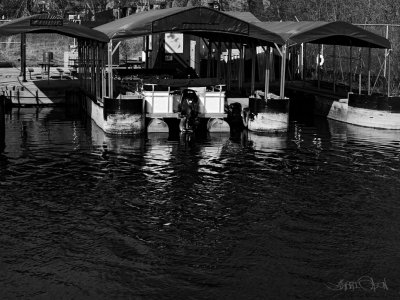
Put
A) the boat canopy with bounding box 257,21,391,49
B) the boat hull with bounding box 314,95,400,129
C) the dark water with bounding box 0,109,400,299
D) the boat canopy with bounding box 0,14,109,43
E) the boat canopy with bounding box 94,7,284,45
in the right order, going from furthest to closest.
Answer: the boat hull with bounding box 314,95,400,129 → the boat canopy with bounding box 257,21,391,49 → the boat canopy with bounding box 0,14,109,43 → the boat canopy with bounding box 94,7,284,45 → the dark water with bounding box 0,109,400,299

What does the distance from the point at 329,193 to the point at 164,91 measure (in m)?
13.3

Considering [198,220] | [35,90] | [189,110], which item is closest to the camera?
[198,220]

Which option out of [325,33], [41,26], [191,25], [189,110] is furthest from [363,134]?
[41,26]

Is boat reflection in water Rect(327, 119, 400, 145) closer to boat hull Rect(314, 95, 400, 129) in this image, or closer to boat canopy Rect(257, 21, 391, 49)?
boat hull Rect(314, 95, 400, 129)

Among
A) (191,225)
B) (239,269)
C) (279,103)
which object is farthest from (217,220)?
(279,103)

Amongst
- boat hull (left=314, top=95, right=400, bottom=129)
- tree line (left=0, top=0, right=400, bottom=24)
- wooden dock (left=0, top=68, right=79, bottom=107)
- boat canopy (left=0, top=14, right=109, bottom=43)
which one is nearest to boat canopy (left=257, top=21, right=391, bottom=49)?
boat hull (left=314, top=95, right=400, bottom=129)

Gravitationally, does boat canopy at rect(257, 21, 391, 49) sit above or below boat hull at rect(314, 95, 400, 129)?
above

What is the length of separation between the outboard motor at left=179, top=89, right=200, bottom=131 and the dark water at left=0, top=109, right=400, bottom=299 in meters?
1.91

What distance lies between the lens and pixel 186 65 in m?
54.5

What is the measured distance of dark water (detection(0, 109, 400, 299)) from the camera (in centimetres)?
1364

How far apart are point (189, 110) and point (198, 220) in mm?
14223

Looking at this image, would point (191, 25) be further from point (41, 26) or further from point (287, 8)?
point (287, 8)

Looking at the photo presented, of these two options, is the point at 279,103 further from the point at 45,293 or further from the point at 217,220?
the point at 45,293

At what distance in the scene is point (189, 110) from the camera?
31672 millimetres
